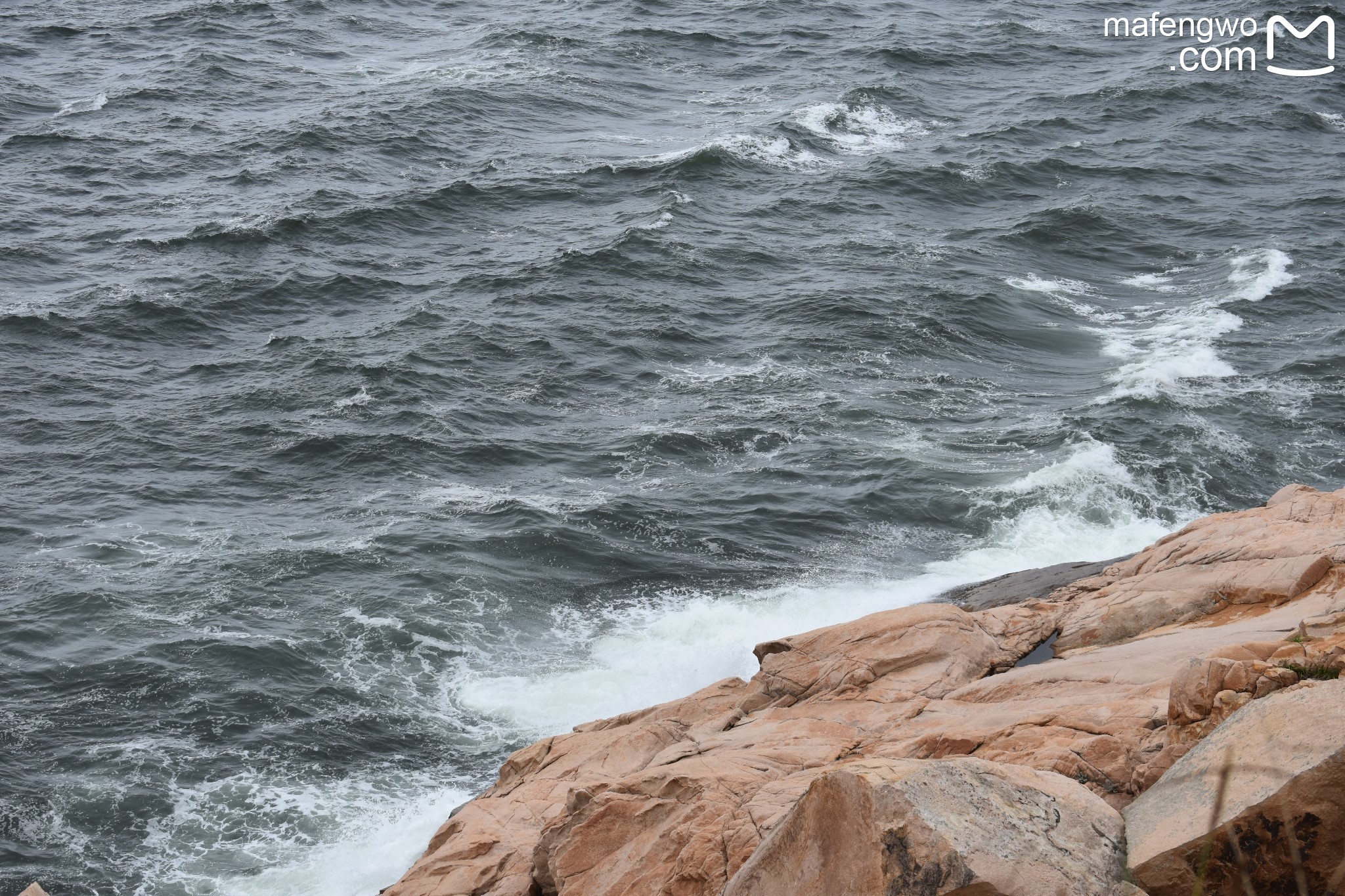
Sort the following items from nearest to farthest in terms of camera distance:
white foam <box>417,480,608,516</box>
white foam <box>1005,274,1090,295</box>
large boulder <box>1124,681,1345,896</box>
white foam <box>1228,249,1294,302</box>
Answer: large boulder <box>1124,681,1345,896</box> < white foam <box>417,480,608,516</box> < white foam <box>1228,249,1294,302</box> < white foam <box>1005,274,1090,295</box>

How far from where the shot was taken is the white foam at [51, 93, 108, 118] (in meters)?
60.8

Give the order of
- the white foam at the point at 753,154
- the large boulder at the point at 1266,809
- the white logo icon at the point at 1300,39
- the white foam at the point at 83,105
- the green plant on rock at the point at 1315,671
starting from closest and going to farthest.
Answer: the large boulder at the point at 1266,809, the green plant on rock at the point at 1315,671, the white foam at the point at 753,154, the white foam at the point at 83,105, the white logo icon at the point at 1300,39

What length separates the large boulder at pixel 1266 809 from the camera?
33.1ft

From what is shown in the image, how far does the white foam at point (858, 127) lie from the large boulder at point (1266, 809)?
49.3 m

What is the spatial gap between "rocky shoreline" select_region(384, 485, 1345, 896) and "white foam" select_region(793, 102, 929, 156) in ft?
115

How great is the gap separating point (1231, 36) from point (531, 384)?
182 feet

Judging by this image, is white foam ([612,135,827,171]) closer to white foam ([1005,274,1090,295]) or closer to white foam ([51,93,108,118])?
white foam ([1005,274,1090,295])

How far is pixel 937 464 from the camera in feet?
114

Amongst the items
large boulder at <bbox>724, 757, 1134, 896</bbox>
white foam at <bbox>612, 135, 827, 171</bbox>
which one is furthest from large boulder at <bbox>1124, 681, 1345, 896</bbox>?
white foam at <bbox>612, 135, 827, 171</bbox>

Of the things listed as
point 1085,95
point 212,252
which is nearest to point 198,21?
point 212,252

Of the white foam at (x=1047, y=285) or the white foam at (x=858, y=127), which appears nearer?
the white foam at (x=1047, y=285)

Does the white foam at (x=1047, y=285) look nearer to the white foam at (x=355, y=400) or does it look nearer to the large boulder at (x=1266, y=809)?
the white foam at (x=355, y=400)

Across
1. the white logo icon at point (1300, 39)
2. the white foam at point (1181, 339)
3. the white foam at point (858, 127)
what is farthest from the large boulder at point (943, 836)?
the white logo icon at point (1300, 39)

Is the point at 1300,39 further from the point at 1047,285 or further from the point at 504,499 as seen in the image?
the point at 504,499
